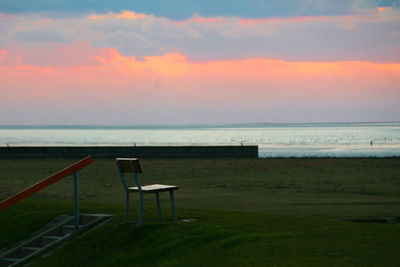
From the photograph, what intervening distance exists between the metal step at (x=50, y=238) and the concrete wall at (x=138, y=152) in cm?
3408

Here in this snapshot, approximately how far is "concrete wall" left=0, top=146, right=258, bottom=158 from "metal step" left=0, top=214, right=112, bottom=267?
34079 millimetres

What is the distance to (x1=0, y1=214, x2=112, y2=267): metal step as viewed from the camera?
432 inches

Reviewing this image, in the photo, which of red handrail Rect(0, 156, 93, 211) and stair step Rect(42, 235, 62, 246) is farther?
stair step Rect(42, 235, 62, 246)

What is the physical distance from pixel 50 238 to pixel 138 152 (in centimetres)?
3607

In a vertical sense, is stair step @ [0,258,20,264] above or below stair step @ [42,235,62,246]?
below

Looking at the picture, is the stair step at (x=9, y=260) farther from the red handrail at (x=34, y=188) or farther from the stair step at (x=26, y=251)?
the red handrail at (x=34, y=188)

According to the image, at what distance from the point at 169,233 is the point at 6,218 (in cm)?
514

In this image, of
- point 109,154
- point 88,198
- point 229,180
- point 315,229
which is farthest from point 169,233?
point 109,154

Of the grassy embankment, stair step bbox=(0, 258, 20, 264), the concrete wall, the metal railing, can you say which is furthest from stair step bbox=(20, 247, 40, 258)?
the concrete wall

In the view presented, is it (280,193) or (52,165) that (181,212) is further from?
(52,165)

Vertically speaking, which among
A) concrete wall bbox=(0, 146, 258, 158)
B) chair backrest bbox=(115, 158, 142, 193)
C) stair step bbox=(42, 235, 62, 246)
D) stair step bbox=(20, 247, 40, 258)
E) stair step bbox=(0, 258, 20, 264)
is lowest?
stair step bbox=(0, 258, 20, 264)

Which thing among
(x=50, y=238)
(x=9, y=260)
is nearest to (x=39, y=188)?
(x=50, y=238)

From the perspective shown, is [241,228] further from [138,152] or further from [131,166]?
[138,152]

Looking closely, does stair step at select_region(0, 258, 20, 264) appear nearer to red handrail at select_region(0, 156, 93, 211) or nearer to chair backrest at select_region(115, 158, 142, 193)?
red handrail at select_region(0, 156, 93, 211)
